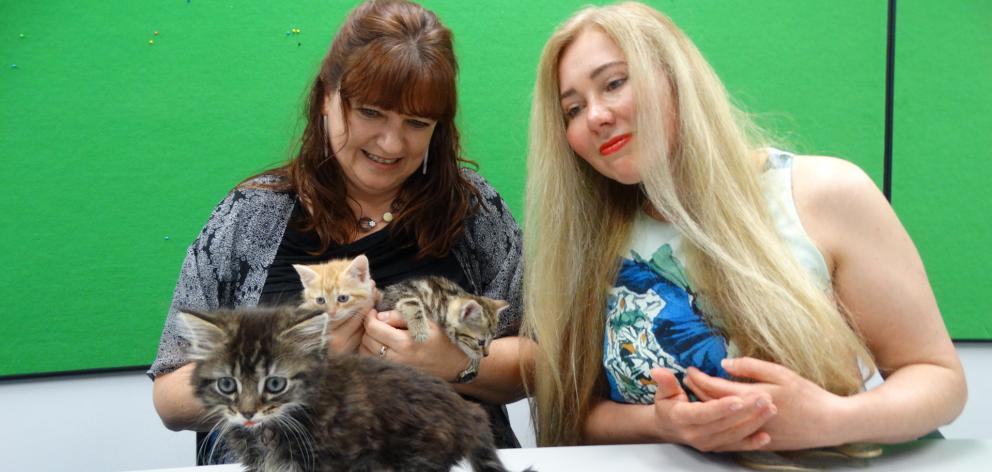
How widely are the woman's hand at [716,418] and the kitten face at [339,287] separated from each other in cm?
67

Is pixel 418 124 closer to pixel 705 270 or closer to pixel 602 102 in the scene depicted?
pixel 602 102

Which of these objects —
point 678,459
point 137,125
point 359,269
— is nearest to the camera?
point 678,459

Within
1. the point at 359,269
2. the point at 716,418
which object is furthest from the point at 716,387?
the point at 359,269

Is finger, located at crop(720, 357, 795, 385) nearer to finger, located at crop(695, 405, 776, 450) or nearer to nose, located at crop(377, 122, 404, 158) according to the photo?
finger, located at crop(695, 405, 776, 450)

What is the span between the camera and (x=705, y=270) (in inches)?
47.1

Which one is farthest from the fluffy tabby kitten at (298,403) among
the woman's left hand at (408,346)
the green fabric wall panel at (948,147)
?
the green fabric wall panel at (948,147)

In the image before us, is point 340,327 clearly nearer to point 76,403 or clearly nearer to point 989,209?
point 76,403

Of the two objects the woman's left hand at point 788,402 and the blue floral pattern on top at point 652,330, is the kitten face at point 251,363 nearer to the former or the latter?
the woman's left hand at point 788,402

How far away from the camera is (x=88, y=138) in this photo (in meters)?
1.86

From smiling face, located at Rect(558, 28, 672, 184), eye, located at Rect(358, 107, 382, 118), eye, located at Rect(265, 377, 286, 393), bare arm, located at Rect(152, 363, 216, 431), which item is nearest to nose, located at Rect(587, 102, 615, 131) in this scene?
smiling face, located at Rect(558, 28, 672, 184)

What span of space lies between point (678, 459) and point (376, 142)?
0.87 meters

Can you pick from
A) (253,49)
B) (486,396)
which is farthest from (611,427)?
(253,49)

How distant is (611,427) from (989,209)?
1738 millimetres

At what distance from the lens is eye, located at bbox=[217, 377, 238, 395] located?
0.68 m
